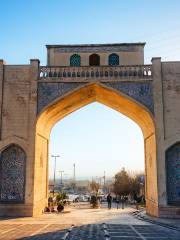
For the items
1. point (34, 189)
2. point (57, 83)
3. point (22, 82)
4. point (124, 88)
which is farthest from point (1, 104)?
point (124, 88)

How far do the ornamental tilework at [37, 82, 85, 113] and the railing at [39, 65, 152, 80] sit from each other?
0.34 m

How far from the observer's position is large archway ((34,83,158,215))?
16281 mm

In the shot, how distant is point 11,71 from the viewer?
16.9 m

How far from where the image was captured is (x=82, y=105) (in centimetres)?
1884

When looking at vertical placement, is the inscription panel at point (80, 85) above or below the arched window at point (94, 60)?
below

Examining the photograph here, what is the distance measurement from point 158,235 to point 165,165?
550 cm

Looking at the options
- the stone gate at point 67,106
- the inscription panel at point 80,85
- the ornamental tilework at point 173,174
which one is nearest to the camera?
the ornamental tilework at point 173,174

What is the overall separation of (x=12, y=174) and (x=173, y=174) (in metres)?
6.88

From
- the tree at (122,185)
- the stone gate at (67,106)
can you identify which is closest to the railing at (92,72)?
the stone gate at (67,106)

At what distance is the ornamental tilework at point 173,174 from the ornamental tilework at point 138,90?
2.02 m

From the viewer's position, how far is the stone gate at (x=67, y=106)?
15.6 m

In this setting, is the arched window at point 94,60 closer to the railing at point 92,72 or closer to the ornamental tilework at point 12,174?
the railing at point 92,72

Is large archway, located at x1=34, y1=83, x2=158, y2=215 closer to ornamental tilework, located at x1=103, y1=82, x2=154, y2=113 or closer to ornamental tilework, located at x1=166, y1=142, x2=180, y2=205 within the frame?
ornamental tilework, located at x1=103, y1=82, x2=154, y2=113

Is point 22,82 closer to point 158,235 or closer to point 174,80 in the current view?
point 174,80
